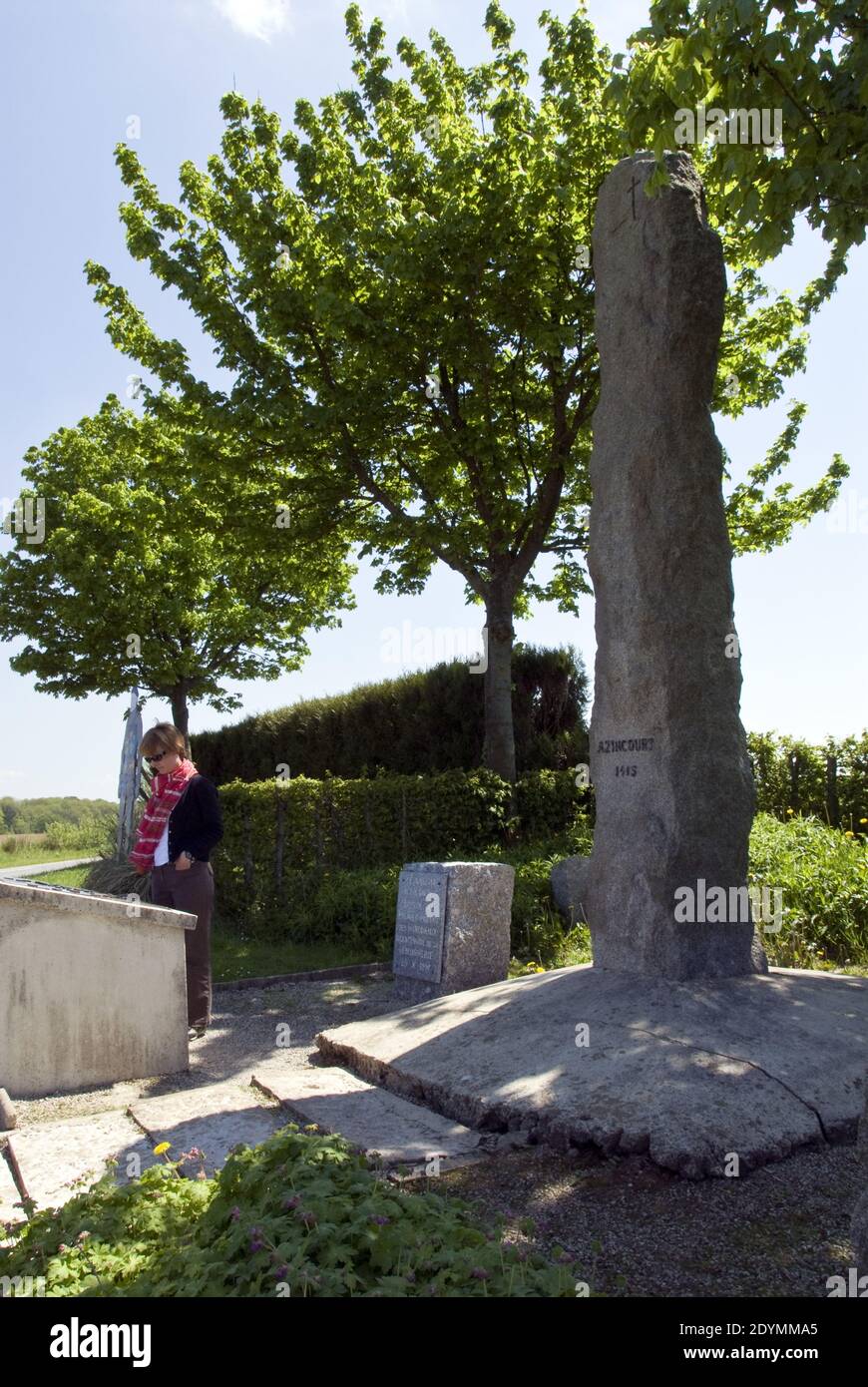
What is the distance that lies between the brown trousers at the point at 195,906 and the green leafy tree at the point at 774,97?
5.24 meters

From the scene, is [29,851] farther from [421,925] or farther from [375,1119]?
[375,1119]

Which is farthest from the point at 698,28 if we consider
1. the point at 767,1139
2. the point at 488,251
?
the point at 488,251

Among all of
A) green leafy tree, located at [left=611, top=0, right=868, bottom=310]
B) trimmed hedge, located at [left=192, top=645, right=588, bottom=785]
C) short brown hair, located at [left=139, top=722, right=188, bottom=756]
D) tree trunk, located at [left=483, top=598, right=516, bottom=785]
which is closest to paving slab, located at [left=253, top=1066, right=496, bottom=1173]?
short brown hair, located at [left=139, top=722, right=188, bottom=756]

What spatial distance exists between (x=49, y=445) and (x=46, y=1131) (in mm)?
24497

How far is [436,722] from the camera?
54.9ft

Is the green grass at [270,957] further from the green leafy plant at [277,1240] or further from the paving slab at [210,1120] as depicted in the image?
the green leafy plant at [277,1240]

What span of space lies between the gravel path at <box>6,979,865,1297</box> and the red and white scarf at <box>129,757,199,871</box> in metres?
3.56

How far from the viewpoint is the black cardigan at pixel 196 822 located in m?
7.15

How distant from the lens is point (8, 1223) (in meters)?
3.96

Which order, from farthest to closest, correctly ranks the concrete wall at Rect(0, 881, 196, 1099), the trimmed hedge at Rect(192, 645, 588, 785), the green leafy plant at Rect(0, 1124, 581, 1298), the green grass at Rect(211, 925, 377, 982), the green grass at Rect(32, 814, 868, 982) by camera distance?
1. the trimmed hedge at Rect(192, 645, 588, 785)
2. the green grass at Rect(211, 925, 377, 982)
3. the green grass at Rect(32, 814, 868, 982)
4. the concrete wall at Rect(0, 881, 196, 1099)
5. the green leafy plant at Rect(0, 1124, 581, 1298)

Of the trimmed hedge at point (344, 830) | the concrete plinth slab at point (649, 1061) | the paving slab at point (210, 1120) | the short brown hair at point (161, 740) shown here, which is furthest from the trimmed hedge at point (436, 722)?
the paving slab at point (210, 1120)

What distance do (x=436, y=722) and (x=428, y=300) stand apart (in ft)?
21.4

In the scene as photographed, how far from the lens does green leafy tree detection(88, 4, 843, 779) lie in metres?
12.6

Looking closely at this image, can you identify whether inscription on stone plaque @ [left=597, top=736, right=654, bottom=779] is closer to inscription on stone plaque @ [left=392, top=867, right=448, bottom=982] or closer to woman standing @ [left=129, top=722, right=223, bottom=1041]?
inscription on stone plaque @ [left=392, top=867, right=448, bottom=982]
